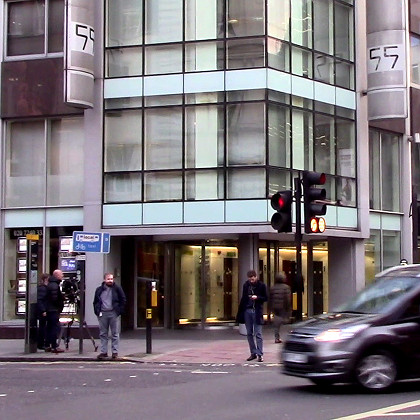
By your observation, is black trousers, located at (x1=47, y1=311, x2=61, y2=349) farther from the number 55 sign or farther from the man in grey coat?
the number 55 sign

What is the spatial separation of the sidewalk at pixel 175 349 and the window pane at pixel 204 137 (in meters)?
4.72

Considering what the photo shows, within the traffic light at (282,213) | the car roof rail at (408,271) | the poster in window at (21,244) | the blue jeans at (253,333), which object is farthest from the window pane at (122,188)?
the car roof rail at (408,271)

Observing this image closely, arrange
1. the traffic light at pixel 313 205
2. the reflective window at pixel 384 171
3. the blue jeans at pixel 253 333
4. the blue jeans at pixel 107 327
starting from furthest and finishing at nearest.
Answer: the reflective window at pixel 384 171 < the blue jeans at pixel 107 327 < the blue jeans at pixel 253 333 < the traffic light at pixel 313 205

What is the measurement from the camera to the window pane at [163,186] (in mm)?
25062

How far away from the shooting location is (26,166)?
26.8 m

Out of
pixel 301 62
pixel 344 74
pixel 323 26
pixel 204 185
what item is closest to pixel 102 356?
pixel 204 185

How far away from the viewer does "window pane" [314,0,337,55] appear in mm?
26891

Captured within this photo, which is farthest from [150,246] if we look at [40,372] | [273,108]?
[40,372]

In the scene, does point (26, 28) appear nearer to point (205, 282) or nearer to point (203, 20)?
point (203, 20)

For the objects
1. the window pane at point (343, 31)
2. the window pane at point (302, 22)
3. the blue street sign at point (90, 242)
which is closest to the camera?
the blue street sign at point (90, 242)

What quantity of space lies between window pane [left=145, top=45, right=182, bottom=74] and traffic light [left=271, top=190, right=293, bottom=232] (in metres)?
8.79

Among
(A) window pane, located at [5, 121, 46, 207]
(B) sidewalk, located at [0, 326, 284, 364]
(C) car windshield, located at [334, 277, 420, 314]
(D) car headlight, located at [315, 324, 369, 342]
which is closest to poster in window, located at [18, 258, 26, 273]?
(A) window pane, located at [5, 121, 46, 207]

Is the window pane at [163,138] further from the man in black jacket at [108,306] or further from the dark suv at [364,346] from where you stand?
the dark suv at [364,346]

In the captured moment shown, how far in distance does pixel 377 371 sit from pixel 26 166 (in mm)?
16528
